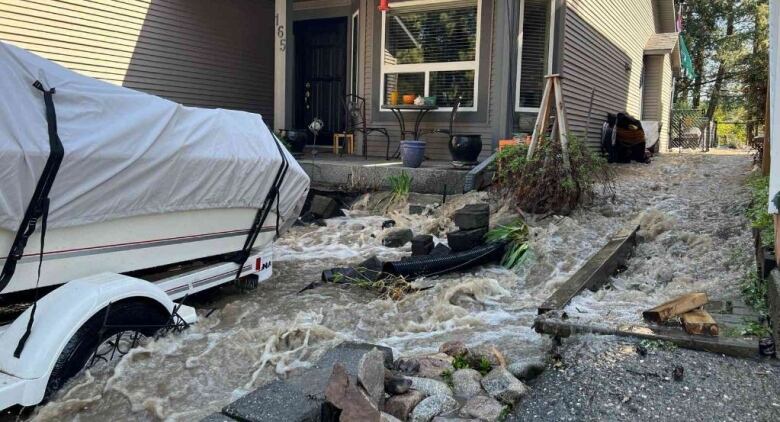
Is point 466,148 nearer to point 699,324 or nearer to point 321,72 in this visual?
point 321,72

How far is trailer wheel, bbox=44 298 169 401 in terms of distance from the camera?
9.75 feet

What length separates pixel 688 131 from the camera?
23625mm

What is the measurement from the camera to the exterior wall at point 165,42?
9227 millimetres

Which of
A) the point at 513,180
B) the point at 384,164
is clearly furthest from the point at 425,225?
the point at 384,164

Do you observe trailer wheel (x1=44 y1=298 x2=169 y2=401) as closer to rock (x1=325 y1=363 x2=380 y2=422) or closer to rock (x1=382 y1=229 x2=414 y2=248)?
rock (x1=325 y1=363 x2=380 y2=422)

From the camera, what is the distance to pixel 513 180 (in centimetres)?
727

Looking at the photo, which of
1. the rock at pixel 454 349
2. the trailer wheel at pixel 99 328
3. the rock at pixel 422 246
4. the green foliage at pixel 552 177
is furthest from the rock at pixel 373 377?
the green foliage at pixel 552 177

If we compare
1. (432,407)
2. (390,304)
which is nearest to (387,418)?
(432,407)

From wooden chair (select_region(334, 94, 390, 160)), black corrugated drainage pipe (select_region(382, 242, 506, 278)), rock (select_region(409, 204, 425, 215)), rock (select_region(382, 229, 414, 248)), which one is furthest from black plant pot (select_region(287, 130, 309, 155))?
black corrugated drainage pipe (select_region(382, 242, 506, 278))

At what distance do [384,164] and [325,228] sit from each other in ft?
5.81

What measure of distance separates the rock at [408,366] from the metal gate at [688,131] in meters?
22.2

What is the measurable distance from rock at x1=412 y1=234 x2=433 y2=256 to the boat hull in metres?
2.15

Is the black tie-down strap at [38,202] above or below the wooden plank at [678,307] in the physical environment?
above

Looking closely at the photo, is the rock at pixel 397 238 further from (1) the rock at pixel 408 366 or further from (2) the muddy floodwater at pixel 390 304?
(1) the rock at pixel 408 366
